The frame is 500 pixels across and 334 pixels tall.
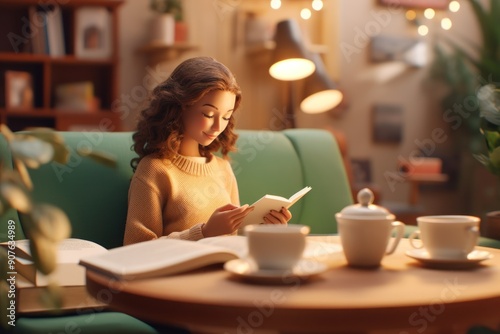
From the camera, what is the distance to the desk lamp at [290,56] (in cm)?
295

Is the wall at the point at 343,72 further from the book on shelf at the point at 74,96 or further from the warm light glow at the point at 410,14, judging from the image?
the book on shelf at the point at 74,96

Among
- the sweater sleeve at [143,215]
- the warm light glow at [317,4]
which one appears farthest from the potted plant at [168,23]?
the sweater sleeve at [143,215]

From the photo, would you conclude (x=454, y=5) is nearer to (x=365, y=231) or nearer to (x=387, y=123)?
(x=387, y=123)

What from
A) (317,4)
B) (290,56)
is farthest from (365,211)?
(317,4)

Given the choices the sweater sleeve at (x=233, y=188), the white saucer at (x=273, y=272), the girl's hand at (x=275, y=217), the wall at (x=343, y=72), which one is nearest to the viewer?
the white saucer at (x=273, y=272)

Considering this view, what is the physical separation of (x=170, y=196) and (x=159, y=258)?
2.20 ft

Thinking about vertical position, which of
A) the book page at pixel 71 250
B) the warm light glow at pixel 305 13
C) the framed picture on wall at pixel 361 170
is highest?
the warm light glow at pixel 305 13

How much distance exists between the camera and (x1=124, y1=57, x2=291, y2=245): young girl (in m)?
1.77

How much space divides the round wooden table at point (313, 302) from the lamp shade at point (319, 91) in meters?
1.78

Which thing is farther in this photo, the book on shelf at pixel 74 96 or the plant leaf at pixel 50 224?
the book on shelf at pixel 74 96

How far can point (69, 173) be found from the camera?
1.97m

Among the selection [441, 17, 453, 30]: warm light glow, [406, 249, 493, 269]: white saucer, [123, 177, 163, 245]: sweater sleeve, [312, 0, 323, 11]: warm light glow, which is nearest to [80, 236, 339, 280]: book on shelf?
[406, 249, 493, 269]: white saucer

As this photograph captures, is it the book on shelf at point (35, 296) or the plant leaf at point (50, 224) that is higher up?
the plant leaf at point (50, 224)

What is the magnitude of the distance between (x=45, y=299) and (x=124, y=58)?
142 inches
